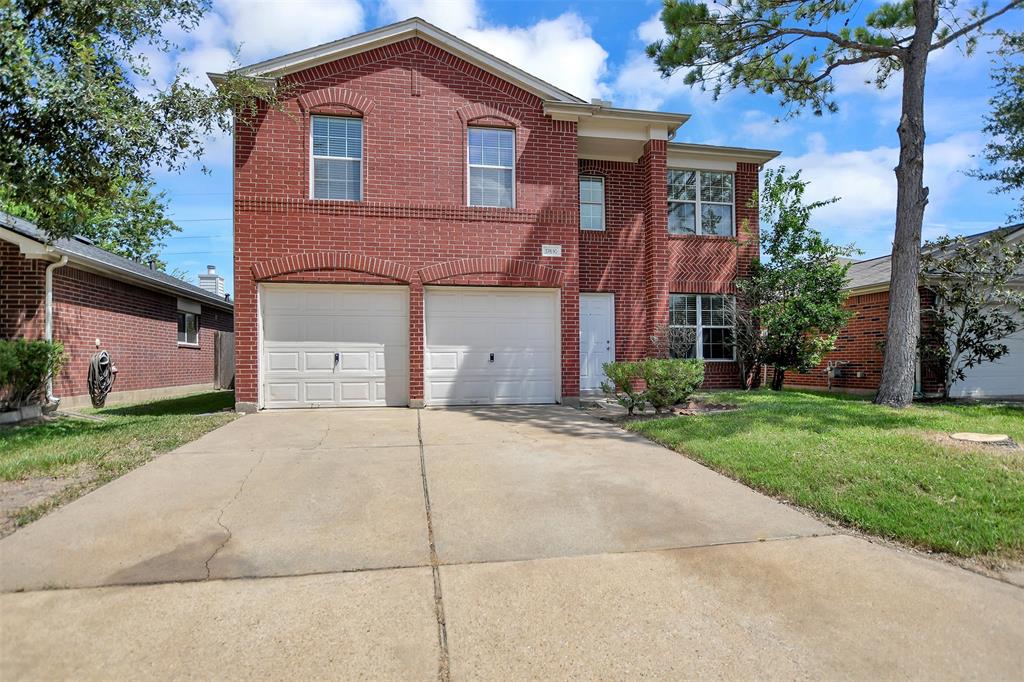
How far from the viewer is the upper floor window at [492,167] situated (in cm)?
1064

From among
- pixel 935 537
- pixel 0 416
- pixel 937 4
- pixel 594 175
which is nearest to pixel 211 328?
pixel 0 416

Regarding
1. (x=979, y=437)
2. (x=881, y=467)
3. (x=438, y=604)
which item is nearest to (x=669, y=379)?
(x=881, y=467)

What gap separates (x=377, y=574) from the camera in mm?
3207

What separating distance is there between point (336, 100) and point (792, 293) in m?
11.1

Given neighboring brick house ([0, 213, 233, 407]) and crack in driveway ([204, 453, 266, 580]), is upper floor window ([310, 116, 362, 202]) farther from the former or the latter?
crack in driveway ([204, 453, 266, 580])

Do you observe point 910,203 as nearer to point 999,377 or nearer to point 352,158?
point 999,377

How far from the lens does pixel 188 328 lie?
15781 millimetres

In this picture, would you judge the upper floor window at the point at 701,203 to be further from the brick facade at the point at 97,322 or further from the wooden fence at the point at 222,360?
the wooden fence at the point at 222,360

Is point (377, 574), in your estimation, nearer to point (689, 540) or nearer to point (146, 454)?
point (689, 540)

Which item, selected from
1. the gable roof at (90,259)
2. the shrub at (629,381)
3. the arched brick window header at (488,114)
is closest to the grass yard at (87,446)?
the gable roof at (90,259)

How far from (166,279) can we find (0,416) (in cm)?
671

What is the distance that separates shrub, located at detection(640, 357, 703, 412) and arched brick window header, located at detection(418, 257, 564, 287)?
3.13m

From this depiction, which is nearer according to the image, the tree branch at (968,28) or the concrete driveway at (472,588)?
the concrete driveway at (472,588)

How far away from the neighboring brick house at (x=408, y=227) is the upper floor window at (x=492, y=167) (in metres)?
0.03
